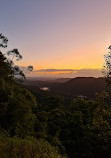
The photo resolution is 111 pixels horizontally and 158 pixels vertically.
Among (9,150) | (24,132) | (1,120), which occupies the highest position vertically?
(9,150)

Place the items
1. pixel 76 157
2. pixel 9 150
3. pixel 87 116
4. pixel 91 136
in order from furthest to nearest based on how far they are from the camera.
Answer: pixel 87 116 < pixel 91 136 < pixel 76 157 < pixel 9 150

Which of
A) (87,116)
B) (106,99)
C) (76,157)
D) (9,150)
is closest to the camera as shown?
(9,150)

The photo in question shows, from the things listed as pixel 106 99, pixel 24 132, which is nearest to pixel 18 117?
pixel 24 132

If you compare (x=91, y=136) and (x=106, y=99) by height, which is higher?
(x=106, y=99)

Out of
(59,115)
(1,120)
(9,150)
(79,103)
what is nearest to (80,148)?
(59,115)

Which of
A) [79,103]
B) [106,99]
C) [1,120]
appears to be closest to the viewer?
[106,99]

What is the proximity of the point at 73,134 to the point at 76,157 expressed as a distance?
4871 millimetres

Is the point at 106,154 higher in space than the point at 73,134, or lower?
lower

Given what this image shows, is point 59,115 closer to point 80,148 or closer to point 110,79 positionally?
point 80,148

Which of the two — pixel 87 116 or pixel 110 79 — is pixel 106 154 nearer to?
pixel 87 116

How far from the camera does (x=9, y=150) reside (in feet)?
24.3

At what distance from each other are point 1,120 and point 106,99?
13148 millimetres

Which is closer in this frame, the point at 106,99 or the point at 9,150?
the point at 9,150

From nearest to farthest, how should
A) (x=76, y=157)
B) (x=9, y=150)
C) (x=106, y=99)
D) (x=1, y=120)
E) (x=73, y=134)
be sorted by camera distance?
1. (x=9, y=150)
2. (x=106, y=99)
3. (x=1, y=120)
4. (x=76, y=157)
5. (x=73, y=134)
